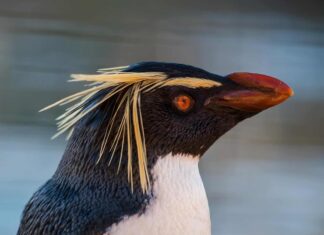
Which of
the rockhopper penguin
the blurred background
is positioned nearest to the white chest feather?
the rockhopper penguin

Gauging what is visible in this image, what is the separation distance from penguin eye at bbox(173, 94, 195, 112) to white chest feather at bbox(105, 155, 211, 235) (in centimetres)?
5

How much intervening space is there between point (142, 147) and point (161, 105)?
5 centimetres

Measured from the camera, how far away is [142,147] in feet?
2.65

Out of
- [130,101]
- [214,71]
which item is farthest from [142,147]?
[214,71]

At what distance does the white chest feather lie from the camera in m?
0.79

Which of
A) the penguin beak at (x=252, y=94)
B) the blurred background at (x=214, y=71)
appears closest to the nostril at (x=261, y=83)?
the penguin beak at (x=252, y=94)

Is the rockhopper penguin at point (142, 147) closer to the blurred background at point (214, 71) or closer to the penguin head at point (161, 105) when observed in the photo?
the penguin head at point (161, 105)

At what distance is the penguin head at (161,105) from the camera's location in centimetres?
81

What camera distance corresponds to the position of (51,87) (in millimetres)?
2678

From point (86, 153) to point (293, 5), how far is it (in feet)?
8.55

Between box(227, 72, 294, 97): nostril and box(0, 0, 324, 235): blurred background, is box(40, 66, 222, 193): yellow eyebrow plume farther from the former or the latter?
box(0, 0, 324, 235): blurred background

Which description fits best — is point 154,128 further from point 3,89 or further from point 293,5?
point 293,5

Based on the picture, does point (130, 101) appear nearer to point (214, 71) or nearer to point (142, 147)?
point (142, 147)

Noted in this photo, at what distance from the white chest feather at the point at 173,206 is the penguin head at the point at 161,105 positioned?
0.04 ft
